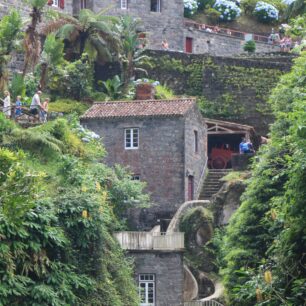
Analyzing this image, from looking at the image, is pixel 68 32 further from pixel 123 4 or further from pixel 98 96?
pixel 123 4

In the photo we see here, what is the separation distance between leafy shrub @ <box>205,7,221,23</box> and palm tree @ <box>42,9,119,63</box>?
20.1 metres

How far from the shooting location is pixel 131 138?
2995 inches

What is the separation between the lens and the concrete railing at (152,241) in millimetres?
65312

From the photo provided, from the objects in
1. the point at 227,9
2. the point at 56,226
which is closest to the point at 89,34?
the point at 227,9

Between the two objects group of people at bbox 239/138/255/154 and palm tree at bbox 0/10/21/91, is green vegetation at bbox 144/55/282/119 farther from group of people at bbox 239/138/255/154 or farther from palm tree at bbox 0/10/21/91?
palm tree at bbox 0/10/21/91

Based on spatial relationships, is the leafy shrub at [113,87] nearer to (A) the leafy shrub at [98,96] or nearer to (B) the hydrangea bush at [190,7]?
(A) the leafy shrub at [98,96]

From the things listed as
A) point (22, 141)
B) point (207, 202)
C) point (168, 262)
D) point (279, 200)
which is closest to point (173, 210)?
point (207, 202)

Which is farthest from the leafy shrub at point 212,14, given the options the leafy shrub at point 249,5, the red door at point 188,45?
the red door at point 188,45

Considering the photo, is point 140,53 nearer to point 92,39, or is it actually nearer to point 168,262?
point 92,39

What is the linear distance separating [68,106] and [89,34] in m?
5.43

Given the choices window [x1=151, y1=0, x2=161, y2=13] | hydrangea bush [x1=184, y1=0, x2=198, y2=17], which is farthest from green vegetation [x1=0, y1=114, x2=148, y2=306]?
hydrangea bush [x1=184, y1=0, x2=198, y2=17]

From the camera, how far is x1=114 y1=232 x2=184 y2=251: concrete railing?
65.3 metres

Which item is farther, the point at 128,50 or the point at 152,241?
the point at 128,50

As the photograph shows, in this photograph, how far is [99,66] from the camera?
85.6m
